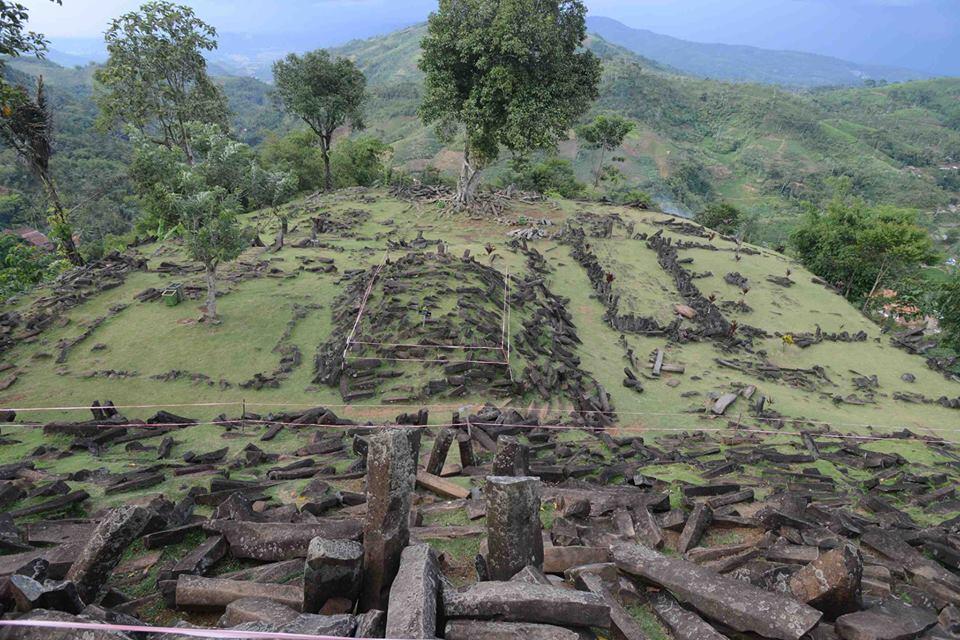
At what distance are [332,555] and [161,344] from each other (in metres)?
13.5

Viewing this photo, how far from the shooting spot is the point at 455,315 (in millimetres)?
15312

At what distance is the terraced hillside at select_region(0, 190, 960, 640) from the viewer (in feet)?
15.0

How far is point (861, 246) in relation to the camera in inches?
1144

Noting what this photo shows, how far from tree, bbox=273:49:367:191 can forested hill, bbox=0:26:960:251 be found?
110 ft

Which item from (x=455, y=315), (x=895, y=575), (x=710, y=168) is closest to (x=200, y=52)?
(x=455, y=315)

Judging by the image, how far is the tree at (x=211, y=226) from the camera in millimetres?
13984

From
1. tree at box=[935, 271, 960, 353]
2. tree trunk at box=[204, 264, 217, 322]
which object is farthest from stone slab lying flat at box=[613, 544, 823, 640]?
tree at box=[935, 271, 960, 353]

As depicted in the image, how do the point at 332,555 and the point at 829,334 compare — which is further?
the point at 829,334

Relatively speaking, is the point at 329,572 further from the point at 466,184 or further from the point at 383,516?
the point at 466,184

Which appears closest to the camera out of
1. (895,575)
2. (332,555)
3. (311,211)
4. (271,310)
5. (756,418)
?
(332,555)

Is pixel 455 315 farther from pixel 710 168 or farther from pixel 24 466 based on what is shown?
pixel 710 168

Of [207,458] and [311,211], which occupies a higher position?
[311,211]

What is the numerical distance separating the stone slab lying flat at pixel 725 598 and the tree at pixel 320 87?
36.2m

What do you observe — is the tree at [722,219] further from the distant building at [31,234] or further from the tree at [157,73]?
the distant building at [31,234]
